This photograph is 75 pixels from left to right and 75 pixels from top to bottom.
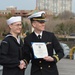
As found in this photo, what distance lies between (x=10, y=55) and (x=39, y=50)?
1.21 ft

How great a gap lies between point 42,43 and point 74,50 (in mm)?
14945

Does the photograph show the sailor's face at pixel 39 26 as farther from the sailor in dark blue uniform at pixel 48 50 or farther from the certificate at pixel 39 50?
the certificate at pixel 39 50

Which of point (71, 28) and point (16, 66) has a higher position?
point (16, 66)

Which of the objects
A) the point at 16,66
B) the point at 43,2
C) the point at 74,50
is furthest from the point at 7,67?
the point at 43,2

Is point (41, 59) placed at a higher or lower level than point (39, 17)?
lower

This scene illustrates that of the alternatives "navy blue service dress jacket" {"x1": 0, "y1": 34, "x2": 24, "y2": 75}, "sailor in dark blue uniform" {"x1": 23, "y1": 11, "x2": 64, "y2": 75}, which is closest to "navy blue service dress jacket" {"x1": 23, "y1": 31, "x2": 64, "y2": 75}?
"sailor in dark blue uniform" {"x1": 23, "y1": 11, "x2": 64, "y2": 75}

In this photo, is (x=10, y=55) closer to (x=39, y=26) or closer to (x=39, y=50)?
(x=39, y=50)

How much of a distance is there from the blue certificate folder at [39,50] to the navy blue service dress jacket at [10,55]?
0.21m

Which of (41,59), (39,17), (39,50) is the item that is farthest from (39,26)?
(41,59)

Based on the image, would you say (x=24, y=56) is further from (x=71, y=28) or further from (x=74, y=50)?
(x=71, y=28)

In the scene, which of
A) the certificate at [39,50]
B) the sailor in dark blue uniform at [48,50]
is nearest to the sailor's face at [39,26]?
the sailor in dark blue uniform at [48,50]

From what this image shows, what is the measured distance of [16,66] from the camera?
13.4 ft

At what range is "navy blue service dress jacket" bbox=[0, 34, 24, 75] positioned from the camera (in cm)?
401

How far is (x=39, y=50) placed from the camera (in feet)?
13.1
